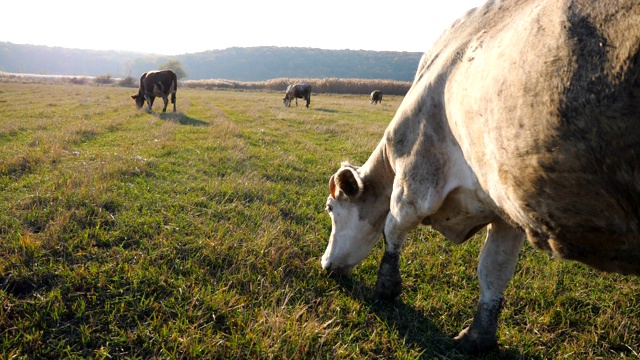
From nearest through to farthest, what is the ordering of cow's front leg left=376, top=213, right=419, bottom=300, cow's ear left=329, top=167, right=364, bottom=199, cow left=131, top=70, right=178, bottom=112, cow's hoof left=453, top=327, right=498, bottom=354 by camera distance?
cow's hoof left=453, top=327, right=498, bottom=354, cow's front leg left=376, top=213, right=419, bottom=300, cow's ear left=329, top=167, right=364, bottom=199, cow left=131, top=70, right=178, bottom=112

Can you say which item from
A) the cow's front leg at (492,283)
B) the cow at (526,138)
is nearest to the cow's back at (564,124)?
the cow at (526,138)

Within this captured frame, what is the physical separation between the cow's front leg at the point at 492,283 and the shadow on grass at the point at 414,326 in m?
0.08

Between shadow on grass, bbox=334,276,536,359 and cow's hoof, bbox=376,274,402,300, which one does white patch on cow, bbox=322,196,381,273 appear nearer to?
shadow on grass, bbox=334,276,536,359

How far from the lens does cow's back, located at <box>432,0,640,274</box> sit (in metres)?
1.36

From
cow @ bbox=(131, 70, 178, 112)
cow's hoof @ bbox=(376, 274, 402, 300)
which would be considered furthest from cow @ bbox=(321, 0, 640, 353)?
cow @ bbox=(131, 70, 178, 112)

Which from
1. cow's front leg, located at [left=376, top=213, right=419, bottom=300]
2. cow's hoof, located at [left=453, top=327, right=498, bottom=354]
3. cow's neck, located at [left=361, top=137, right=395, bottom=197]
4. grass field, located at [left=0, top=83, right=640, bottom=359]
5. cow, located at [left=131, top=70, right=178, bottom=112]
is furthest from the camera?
cow, located at [left=131, top=70, right=178, bottom=112]

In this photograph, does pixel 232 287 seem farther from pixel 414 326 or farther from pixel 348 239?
pixel 414 326

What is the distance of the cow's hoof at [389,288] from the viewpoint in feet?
10.2

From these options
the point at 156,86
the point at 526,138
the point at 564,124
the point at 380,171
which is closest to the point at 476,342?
the point at 380,171

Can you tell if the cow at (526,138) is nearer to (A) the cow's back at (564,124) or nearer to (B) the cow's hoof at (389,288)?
(A) the cow's back at (564,124)

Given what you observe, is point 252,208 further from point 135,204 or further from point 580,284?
point 580,284

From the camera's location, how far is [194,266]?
3293mm

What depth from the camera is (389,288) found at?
310cm

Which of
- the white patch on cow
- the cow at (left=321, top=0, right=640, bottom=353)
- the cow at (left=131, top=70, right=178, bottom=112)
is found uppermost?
the cow at (left=131, top=70, right=178, bottom=112)
